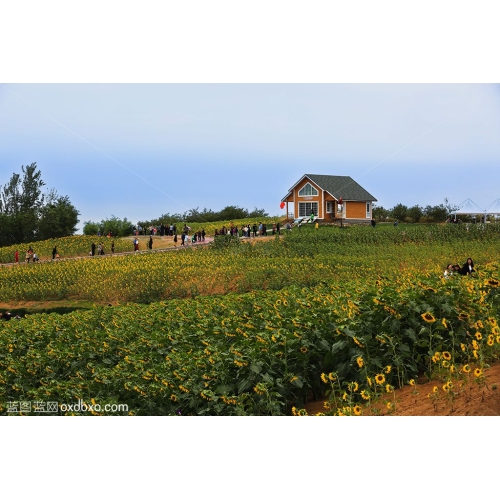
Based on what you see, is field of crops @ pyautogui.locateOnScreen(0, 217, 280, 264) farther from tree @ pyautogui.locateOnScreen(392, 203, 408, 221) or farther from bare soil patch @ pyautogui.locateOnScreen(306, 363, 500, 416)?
bare soil patch @ pyautogui.locateOnScreen(306, 363, 500, 416)

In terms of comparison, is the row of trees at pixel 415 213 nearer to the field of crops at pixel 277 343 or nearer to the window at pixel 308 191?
the field of crops at pixel 277 343

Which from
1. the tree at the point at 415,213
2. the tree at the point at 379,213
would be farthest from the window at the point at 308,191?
the tree at the point at 415,213

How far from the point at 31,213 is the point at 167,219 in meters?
2.38

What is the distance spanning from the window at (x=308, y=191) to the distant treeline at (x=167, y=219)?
30.8 inches

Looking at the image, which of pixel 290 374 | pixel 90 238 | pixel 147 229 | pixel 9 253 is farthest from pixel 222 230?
pixel 290 374

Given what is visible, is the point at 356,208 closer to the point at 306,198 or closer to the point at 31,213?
the point at 306,198

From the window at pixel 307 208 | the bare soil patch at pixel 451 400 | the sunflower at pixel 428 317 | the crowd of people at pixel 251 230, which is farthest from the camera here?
the crowd of people at pixel 251 230

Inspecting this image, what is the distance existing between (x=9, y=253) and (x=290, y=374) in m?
7.27

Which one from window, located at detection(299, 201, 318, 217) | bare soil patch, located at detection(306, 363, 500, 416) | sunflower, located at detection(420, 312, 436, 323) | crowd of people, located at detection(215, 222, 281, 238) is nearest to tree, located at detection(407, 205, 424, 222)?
window, located at detection(299, 201, 318, 217)

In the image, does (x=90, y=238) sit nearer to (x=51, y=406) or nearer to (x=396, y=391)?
(x=51, y=406)

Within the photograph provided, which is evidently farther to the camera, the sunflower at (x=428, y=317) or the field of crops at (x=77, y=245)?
the field of crops at (x=77, y=245)

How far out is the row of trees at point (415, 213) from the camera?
9049 millimetres

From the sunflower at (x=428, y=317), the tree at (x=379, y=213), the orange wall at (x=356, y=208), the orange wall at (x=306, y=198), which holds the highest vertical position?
the orange wall at (x=306, y=198)

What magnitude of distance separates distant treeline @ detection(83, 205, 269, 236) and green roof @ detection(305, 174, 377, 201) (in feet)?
3.78
